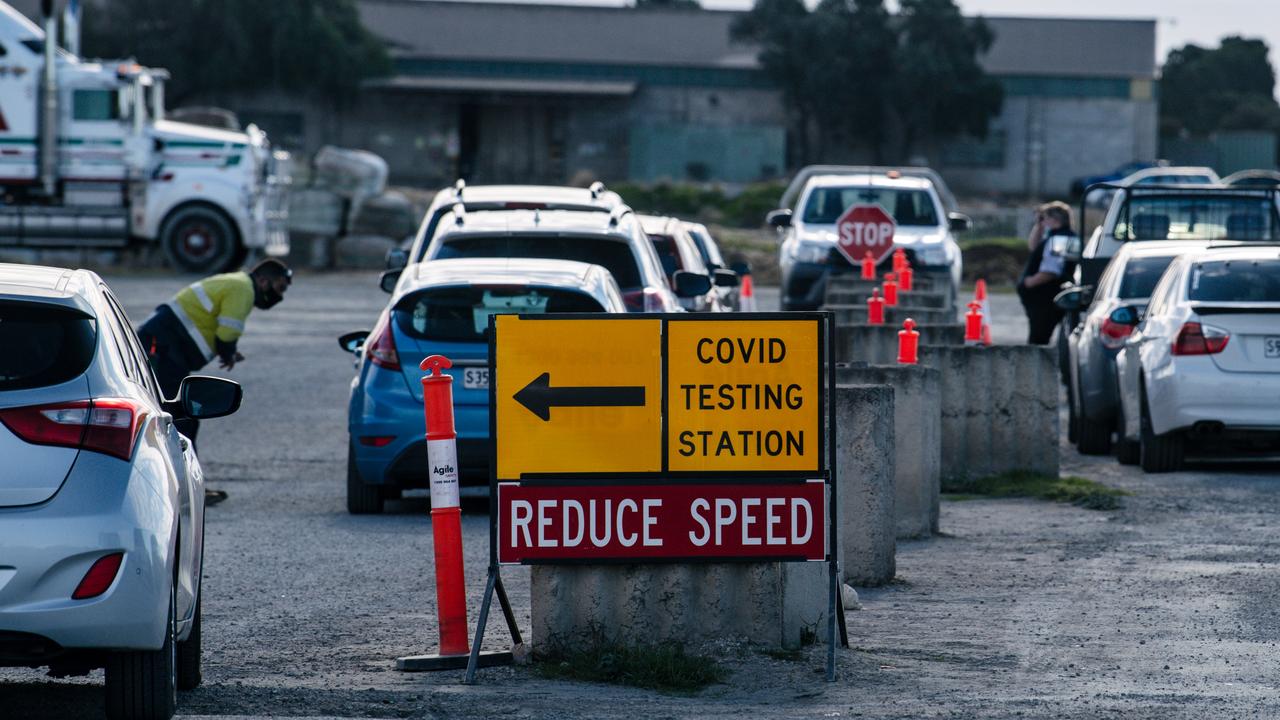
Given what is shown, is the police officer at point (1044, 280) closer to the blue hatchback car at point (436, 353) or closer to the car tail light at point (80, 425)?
the blue hatchback car at point (436, 353)

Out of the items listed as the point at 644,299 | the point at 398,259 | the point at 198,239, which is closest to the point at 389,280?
the point at 398,259

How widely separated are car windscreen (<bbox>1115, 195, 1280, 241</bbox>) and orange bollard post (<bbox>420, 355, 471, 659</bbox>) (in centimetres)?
1308

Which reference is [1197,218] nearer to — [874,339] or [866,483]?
[874,339]

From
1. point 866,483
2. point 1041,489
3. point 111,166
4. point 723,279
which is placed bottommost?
point 1041,489

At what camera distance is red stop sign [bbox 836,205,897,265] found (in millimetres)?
23719

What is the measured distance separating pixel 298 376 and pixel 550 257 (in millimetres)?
9239

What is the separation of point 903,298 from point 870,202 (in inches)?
266

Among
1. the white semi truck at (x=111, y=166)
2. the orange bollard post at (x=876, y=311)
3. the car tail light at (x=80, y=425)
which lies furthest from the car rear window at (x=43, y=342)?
the white semi truck at (x=111, y=166)

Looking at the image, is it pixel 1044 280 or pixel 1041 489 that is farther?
pixel 1044 280

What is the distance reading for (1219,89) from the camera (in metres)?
114

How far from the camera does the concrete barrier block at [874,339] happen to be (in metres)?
15.0

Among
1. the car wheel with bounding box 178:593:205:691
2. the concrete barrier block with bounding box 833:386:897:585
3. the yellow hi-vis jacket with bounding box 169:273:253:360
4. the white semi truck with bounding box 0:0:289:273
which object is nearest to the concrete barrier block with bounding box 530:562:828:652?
the car wheel with bounding box 178:593:205:691

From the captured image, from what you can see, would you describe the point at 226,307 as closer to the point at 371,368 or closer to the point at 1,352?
the point at 371,368

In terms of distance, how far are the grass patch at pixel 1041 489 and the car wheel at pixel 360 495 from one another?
3502 mm
